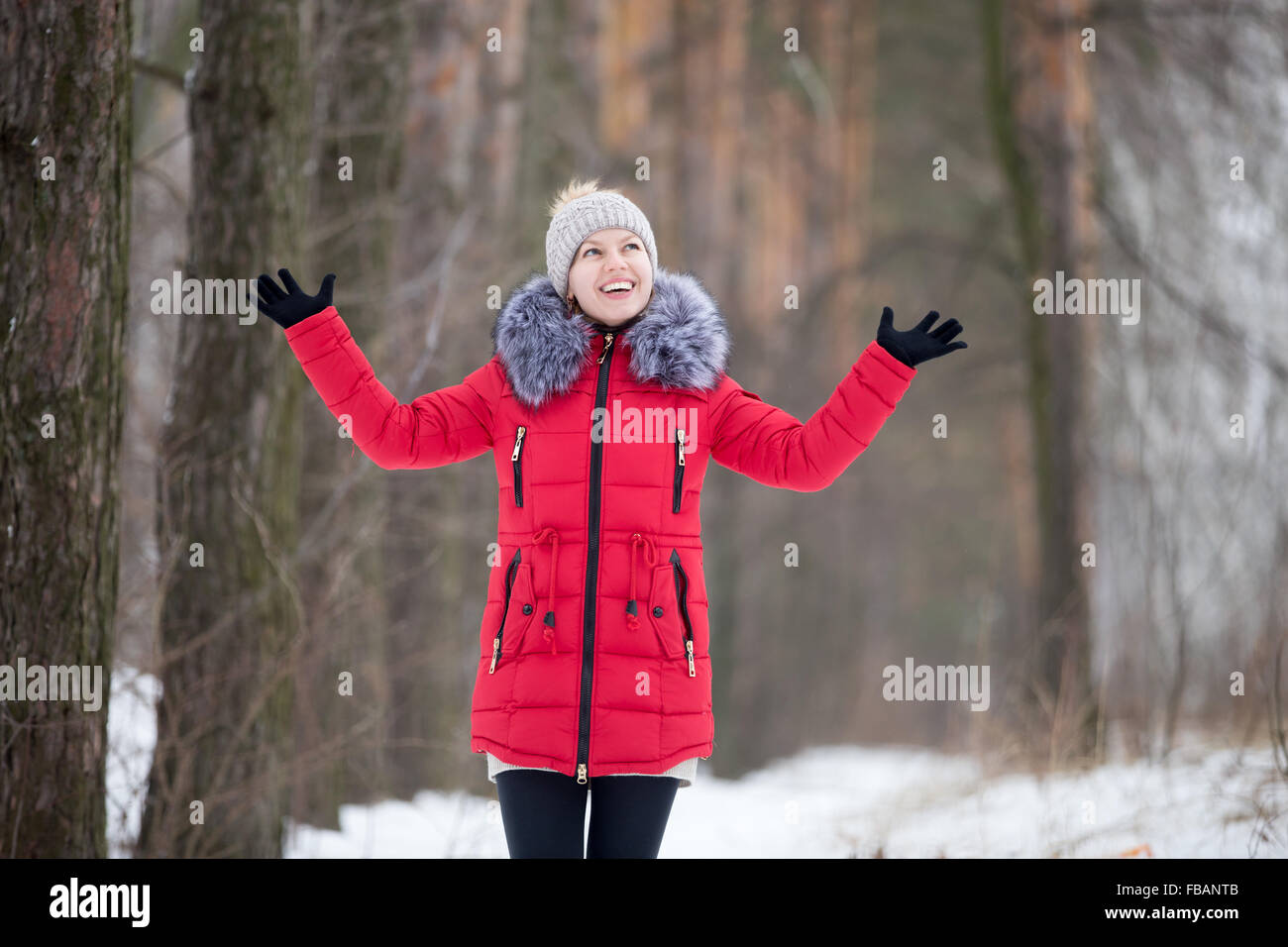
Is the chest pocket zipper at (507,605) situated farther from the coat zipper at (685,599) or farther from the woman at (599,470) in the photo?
the coat zipper at (685,599)

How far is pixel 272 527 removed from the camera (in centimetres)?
486

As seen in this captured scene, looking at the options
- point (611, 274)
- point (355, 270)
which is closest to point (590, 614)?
point (611, 274)

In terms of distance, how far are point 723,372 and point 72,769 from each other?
7.42ft

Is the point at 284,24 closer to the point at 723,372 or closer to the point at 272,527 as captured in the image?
the point at 272,527

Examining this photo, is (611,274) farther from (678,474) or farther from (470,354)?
(470,354)

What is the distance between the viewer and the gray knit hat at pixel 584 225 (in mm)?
3113

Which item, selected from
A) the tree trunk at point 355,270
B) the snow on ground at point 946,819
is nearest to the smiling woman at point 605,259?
the snow on ground at point 946,819

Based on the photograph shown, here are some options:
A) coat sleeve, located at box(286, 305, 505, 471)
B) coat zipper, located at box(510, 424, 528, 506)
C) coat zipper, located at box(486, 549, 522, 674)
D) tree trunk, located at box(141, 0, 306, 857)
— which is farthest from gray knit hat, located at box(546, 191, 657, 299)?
tree trunk, located at box(141, 0, 306, 857)

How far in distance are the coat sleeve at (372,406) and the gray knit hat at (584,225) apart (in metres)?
0.37

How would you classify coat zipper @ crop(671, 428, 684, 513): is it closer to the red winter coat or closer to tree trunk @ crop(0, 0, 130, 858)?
the red winter coat

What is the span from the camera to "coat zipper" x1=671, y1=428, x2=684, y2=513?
284 cm

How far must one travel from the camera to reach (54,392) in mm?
3643

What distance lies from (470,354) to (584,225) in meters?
5.56
